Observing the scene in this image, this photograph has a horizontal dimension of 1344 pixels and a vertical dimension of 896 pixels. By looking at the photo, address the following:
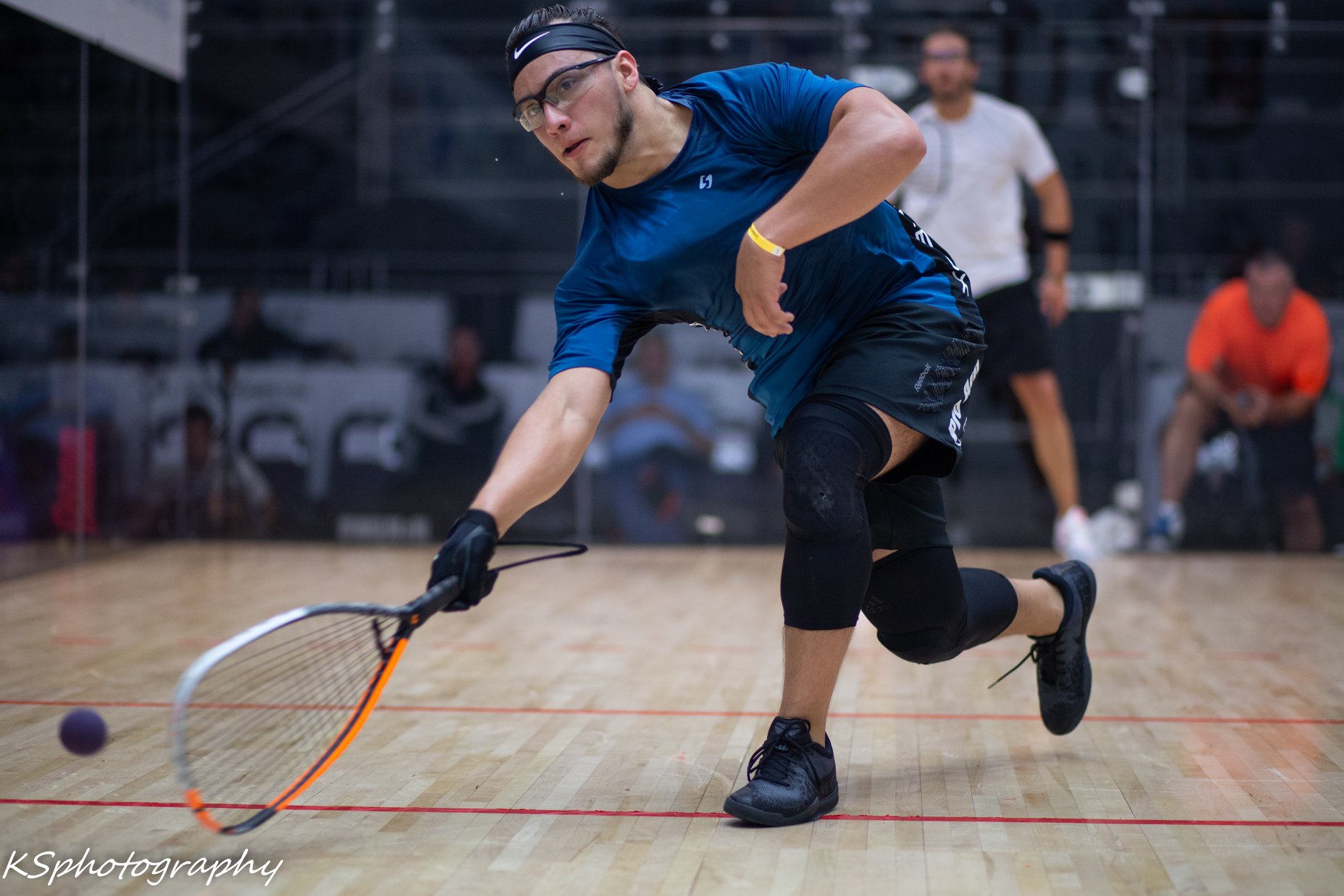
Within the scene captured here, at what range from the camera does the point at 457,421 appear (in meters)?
4.79

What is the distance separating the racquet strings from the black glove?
0.06m

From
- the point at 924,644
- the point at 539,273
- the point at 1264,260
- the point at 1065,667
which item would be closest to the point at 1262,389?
the point at 1264,260

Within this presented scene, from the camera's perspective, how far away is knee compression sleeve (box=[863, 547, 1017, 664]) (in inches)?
67.4

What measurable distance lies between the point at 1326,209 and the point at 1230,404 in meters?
0.71

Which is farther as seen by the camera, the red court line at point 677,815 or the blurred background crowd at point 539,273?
the blurred background crowd at point 539,273

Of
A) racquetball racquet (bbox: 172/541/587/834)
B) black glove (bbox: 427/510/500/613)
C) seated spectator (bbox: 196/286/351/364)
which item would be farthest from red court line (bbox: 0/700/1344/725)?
seated spectator (bbox: 196/286/351/364)

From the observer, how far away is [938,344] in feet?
5.40

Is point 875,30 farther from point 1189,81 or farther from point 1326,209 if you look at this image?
point 1326,209

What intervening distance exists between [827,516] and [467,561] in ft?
1.28

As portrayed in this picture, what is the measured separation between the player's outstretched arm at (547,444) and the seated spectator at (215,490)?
341cm

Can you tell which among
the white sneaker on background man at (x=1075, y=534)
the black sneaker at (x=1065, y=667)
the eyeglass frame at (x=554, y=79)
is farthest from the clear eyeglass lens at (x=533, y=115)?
the white sneaker on background man at (x=1075, y=534)

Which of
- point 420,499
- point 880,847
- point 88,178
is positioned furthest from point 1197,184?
point 880,847

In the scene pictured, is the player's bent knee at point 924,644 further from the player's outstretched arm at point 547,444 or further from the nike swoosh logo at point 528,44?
the nike swoosh logo at point 528,44

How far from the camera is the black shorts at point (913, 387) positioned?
5.25 feet
